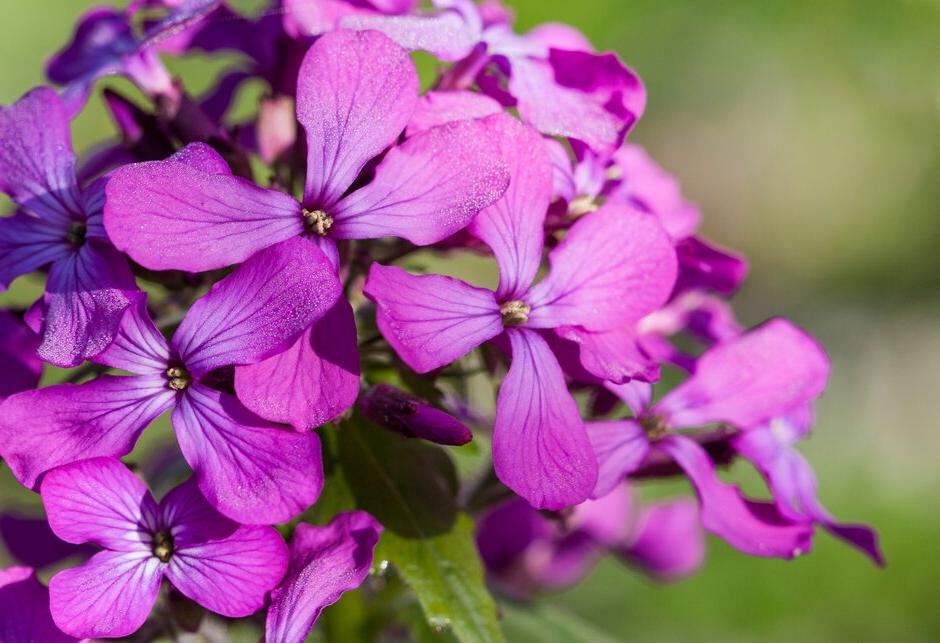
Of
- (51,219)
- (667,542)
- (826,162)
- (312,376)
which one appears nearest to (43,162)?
(51,219)

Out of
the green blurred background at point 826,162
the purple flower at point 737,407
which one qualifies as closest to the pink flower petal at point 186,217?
the purple flower at point 737,407

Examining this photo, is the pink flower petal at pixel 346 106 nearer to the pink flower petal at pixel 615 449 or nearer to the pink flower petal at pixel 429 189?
the pink flower petal at pixel 429 189

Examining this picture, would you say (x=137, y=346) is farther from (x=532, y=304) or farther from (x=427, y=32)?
(x=427, y=32)

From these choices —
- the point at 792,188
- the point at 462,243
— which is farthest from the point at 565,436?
the point at 792,188

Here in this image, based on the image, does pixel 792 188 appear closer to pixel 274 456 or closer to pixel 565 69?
pixel 565 69

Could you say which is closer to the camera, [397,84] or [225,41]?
[397,84]

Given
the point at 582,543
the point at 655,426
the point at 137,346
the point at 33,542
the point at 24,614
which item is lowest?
the point at 582,543
